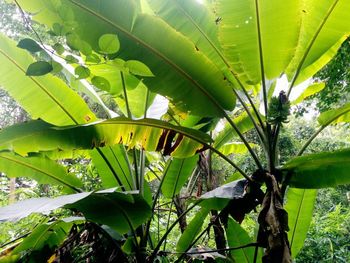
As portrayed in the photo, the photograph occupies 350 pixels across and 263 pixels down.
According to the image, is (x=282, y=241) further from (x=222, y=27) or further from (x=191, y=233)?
(x=191, y=233)

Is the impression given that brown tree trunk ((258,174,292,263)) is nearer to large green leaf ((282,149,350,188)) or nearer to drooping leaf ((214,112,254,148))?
large green leaf ((282,149,350,188))

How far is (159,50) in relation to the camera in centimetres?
139

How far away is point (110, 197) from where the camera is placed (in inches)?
56.3

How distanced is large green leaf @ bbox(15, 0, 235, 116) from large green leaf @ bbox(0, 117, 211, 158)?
138 mm

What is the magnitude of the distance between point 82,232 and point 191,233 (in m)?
0.71

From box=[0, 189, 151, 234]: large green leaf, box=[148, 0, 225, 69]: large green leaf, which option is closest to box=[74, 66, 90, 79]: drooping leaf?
box=[0, 189, 151, 234]: large green leaf

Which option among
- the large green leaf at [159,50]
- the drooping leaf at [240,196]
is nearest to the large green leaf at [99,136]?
the large green leaf at [159,50]

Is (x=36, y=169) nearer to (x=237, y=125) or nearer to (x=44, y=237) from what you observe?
(x=44, y=237)

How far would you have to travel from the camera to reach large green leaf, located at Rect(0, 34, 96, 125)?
1.67m

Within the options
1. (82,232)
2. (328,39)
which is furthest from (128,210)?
(328,39)

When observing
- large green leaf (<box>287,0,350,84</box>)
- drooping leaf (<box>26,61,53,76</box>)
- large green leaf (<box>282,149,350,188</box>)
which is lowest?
drooping leaf (<box>26,61,53,76</box>)

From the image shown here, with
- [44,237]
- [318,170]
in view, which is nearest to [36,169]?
A: [44,237]

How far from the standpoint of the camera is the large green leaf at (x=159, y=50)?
123cm

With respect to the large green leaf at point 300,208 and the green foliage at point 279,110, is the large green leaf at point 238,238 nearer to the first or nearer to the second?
the large green leaf at point 300,208
